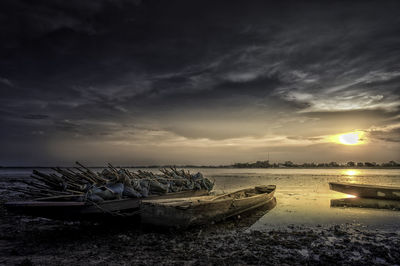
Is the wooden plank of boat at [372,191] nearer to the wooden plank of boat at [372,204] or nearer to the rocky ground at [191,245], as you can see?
the wooden plank of boat at [372,204]

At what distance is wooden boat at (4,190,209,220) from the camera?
8000mm

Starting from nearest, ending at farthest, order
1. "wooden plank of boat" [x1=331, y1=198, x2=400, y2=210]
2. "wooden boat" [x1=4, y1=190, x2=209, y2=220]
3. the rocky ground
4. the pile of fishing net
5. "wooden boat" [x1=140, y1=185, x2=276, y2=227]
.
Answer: the rocky ground, "wooden boat" [x1=4, y1=190, x2=209, y2=220], "wooden boat" [x1=140, y1=185, x2=276, y2=227], the pile of fishing net, "wooden plank of boat" [x1=331, y1=198, x2=400, y2=210]

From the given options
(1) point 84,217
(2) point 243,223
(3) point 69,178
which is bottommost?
(2) point 243,223

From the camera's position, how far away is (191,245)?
25.1 ft

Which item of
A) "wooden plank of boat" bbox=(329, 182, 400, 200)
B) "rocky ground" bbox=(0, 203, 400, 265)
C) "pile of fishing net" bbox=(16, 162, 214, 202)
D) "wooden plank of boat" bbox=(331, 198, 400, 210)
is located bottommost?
"wooden plank of boat" bbox=(331, 198, 400, 210)

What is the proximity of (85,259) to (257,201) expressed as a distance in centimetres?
959

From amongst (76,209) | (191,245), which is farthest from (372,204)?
(76,209)

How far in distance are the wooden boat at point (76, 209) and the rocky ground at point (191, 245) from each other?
644 millimetres

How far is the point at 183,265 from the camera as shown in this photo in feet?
19.8

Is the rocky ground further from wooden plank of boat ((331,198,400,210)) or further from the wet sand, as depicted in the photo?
wooden plank of boat ((331,198,400,210))

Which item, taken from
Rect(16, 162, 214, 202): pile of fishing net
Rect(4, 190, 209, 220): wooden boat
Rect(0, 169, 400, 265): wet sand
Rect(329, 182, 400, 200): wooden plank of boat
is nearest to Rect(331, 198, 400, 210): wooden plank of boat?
Rect(329, 182, 400, 200): wooden plank of boat

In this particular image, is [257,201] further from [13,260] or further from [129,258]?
[13,260]

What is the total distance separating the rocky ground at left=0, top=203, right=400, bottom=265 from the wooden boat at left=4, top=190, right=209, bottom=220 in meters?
0.64

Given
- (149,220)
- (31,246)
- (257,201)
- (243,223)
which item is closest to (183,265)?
(149,220)
